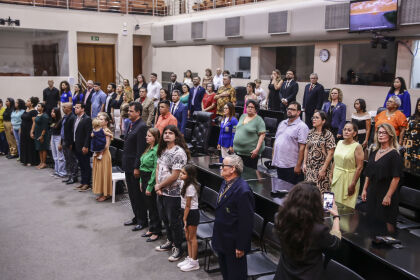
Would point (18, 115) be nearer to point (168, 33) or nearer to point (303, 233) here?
point (168, 33)

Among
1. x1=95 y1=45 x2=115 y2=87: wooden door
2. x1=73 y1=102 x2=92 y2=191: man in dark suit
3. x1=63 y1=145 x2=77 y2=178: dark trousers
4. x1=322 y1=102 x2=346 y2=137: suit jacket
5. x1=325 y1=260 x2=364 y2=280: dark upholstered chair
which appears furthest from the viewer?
x1=95 y1=45 x2=115 y2=87: wooden door

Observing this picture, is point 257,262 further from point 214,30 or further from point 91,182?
point 214,30

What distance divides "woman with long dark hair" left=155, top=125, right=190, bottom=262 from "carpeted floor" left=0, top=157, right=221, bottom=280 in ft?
1.26

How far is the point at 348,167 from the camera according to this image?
15.8ft

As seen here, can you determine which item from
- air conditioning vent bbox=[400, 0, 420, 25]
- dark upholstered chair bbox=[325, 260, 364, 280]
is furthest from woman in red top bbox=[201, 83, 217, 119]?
dark upholstered chair bbox=[325, 260, 364, 280]

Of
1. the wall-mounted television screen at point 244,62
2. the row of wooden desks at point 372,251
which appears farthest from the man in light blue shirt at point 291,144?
the wall-mounted television screen at point 244,62

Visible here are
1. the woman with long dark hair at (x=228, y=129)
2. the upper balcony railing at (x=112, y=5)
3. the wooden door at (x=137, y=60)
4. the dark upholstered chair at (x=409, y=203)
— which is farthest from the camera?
the wooden door at (x=137, y=60)

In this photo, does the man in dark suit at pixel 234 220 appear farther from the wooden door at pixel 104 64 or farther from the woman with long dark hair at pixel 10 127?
the wooden door at pixel 104 64

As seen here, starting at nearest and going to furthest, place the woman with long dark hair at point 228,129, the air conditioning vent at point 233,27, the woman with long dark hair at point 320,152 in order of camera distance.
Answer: the woman with long dark hair at point 320,152 → the woman with long dark hair at point 228,129 → the air conditioning vent at point 233,27

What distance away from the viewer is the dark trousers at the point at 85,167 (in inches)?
305

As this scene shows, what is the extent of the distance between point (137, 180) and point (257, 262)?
2.39m

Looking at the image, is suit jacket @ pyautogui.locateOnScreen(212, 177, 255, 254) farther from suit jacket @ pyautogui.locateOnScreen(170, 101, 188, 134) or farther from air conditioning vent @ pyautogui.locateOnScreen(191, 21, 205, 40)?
air conditioning vent @ pyautogui.locateOnScreen(191, 21, 205, 40)

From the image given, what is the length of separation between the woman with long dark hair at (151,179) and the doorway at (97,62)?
39.0ft

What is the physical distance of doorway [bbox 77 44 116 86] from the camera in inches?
639
